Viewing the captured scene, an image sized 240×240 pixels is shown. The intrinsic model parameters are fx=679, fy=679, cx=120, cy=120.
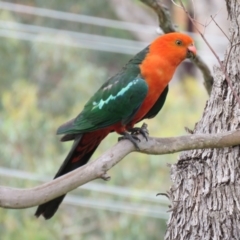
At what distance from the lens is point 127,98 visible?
3748mm

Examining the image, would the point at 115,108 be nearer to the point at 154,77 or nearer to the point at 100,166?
the point at 154,77

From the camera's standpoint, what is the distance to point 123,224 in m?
7.58

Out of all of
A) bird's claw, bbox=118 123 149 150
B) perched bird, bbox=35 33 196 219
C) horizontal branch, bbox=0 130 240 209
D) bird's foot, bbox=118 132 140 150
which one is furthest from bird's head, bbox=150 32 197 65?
horizontal branch, bbox=0 130 240 209

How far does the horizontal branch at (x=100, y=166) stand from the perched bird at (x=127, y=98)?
0.57 m

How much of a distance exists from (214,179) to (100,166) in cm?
72

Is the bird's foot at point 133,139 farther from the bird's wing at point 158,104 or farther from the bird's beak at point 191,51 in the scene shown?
the bird's beak at point 191,51

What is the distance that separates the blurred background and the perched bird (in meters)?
2.59

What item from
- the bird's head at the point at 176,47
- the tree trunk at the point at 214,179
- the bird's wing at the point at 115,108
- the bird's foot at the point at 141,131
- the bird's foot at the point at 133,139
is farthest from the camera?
the bird's head at the point at 176,47

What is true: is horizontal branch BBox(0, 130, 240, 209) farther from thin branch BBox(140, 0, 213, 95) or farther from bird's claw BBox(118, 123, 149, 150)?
thin branch BBox(140, 0, 213, 95)

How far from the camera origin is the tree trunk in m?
3.19

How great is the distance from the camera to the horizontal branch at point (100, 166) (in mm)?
2588

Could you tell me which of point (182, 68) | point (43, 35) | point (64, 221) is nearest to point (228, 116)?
point (64, 221)

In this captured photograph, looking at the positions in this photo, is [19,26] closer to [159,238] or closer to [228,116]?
[159,238]

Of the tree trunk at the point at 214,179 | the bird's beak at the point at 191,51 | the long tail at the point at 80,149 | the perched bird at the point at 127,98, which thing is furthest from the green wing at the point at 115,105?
the tree trunk at the point at 214,179
